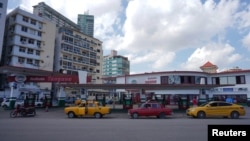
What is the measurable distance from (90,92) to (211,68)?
138ft

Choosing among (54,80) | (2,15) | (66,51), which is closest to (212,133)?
(54,80)

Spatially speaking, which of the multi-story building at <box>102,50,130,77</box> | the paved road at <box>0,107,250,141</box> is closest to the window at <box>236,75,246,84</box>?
the paved road at <box>0,107,250,141</box>

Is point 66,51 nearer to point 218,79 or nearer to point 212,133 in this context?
point 218,79

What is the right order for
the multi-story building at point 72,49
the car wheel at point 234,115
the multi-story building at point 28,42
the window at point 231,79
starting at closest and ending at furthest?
1. the car wheel at point 234,115
2. the window at point 231,79
3. the multi-story building at point 28,42
4. the multi-story building at point 72,49

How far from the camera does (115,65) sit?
12794 centimetres

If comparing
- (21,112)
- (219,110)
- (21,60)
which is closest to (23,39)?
(21,60)

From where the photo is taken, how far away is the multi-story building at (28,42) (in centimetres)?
5094

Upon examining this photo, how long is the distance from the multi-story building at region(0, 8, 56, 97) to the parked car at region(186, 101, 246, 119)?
3990 cm

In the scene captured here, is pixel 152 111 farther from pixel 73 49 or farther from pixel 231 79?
pixel 73 49

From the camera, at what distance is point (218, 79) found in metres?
49.8

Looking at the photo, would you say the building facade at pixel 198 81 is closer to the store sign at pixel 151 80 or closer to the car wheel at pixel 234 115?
the store sign at pixel 151 80

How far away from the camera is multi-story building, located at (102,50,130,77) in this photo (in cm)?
12681

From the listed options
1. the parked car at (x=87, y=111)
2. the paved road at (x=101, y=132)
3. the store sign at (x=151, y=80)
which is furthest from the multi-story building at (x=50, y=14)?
the paved road at (x=101, y=132)

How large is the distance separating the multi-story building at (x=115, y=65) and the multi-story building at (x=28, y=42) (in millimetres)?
69216
